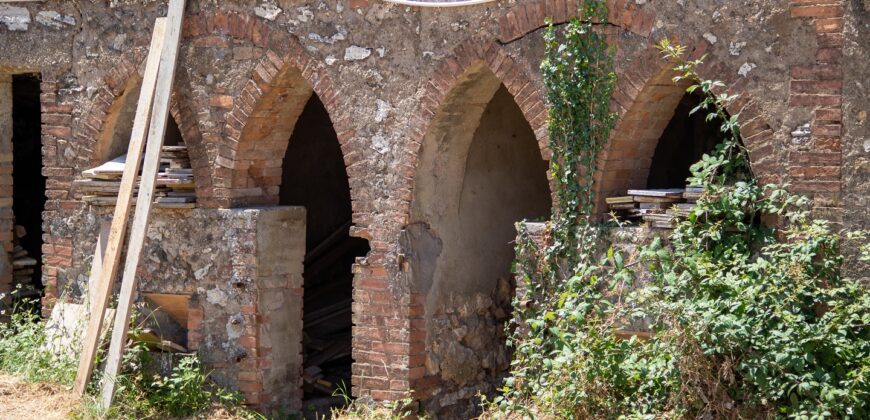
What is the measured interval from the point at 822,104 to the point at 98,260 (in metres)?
5.34

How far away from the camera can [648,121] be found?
7.78 m

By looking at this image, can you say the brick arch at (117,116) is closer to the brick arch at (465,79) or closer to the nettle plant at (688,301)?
the brick arch at (465,79)

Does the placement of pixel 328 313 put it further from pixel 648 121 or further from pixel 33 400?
pixel 648 121

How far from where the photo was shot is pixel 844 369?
6.56 meters

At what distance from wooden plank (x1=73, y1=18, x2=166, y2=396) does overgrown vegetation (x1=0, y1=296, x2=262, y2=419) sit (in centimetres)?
27

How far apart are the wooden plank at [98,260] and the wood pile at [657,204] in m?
3.86

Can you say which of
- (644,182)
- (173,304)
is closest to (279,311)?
(173,304)

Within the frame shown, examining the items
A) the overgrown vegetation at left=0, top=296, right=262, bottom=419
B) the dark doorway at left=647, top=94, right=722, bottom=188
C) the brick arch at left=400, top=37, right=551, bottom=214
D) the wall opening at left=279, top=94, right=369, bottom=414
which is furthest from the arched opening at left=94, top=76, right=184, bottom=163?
the dark doorway at left=647, top=94, right=722, bottom=188

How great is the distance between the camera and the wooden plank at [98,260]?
30.3ft

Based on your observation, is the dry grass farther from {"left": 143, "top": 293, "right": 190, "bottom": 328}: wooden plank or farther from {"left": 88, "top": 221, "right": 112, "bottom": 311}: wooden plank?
{"left": 143, "top": 293, "right": 190, "bottom": 328}: wooden plank

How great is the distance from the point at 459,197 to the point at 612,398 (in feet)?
7.20

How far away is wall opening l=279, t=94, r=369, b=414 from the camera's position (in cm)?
1003

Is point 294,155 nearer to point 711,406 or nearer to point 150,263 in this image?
point 150,263

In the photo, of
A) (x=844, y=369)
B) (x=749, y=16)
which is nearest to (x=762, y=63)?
(x=749, y=16)
